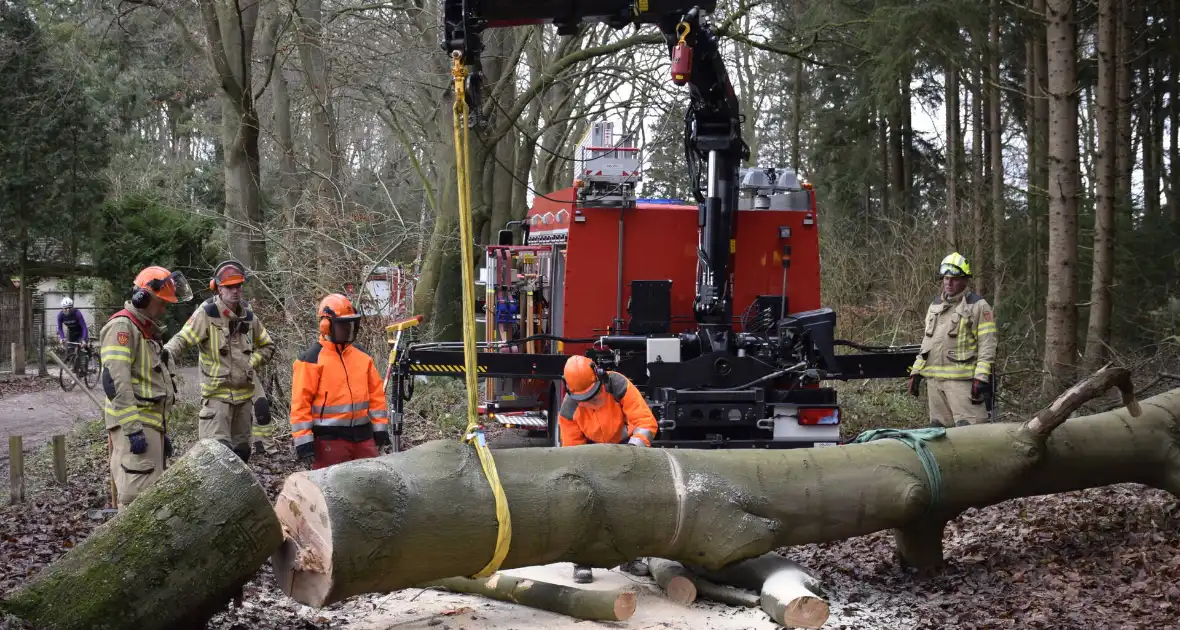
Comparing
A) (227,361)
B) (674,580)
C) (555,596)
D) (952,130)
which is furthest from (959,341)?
(952,130)

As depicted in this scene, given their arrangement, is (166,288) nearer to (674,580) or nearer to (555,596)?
(555,596)

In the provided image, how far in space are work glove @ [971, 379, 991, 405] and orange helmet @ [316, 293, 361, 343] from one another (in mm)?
4810

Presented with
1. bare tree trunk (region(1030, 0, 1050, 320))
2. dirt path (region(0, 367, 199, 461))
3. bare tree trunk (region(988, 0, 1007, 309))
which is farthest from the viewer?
bare tree trunk (region(988, 0, 1007, 309))

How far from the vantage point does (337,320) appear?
6316 millimetres

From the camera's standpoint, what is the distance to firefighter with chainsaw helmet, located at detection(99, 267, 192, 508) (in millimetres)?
6121

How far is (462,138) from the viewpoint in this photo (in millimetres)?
4234

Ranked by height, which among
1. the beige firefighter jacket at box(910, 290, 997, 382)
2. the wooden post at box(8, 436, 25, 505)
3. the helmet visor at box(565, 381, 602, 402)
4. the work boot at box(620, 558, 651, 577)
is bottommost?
the work boot at box(620, 558, 651, 577)

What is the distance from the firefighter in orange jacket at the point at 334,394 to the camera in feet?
20.5

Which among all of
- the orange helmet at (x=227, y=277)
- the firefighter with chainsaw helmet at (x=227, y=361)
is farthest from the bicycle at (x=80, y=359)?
the orange helmet at (x=227, y=277)

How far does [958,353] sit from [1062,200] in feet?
6.85

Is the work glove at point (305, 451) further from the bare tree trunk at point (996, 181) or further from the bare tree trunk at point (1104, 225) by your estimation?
the bare tree trunk at point (996, 181)

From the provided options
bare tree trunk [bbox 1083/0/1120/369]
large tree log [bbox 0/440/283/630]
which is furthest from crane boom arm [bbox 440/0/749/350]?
large tree log [bbox 0/440/283/630]

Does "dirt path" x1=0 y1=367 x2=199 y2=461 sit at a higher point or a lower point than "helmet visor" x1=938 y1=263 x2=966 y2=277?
lower

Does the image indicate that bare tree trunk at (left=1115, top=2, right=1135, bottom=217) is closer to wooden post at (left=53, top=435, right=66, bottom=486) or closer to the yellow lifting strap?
the yellow lifting strap
